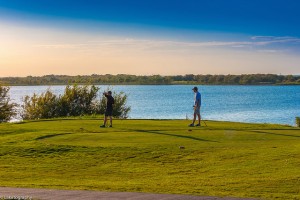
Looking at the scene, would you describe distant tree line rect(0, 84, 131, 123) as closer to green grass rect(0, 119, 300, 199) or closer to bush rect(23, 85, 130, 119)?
bush rect(23, 85, 130, 119)

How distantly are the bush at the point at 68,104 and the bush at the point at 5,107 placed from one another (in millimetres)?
1547

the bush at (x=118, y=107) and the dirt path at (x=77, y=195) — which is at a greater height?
the dirt path at (x=77, y=195)

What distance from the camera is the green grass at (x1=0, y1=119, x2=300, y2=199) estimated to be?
51.0 ft

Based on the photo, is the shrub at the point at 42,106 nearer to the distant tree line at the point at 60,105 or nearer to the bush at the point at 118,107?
the distant tree line at the point at 60,105

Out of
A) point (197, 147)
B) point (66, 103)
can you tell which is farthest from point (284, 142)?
point (66, 103)

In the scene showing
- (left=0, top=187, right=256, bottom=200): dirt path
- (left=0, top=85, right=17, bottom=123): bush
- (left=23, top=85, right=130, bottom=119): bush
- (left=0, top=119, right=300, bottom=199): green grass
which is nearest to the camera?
(left=0, top=187, right=256, bottom=200): dirt path

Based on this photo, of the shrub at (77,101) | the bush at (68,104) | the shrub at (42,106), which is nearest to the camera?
the shrub at (42,106)

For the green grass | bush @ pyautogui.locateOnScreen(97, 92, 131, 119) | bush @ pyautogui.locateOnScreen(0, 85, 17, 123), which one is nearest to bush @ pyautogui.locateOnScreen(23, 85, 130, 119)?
bush @ pyautogui.locateOnScreen(97, 92, 131, 119)

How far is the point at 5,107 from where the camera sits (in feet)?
211

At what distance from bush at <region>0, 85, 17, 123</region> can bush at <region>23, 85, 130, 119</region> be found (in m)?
1.55

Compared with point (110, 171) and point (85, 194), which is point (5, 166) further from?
point (85, 194)

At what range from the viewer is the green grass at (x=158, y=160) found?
51.0 feet

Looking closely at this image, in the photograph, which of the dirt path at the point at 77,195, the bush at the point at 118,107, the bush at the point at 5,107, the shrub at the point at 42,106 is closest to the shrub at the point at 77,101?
the shrub at the point at 42,106

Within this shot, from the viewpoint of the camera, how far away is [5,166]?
66.1 ft
